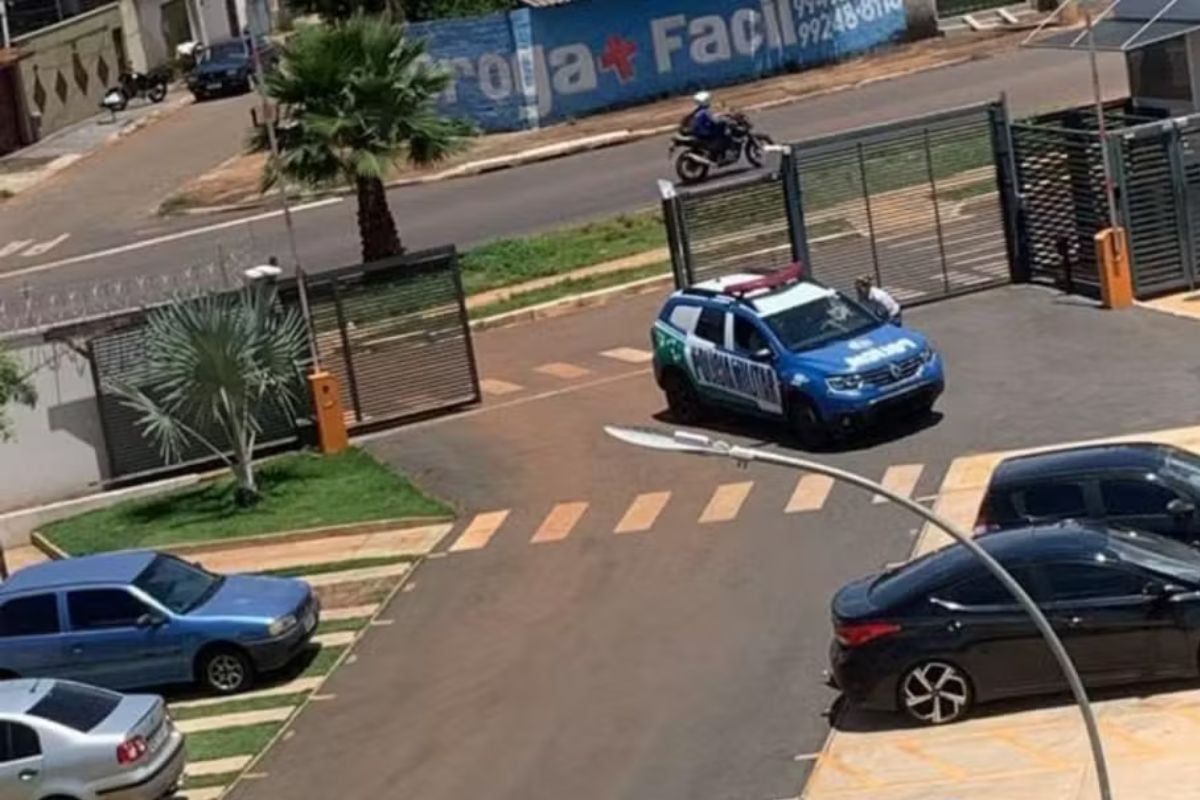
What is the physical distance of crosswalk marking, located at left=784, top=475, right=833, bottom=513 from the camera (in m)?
29.8

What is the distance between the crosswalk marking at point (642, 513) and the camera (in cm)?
3044

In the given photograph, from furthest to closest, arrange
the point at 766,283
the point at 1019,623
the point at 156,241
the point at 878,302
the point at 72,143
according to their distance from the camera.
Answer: the point at 72,143
the point at 156,241
the point at 878,302
the point at 766,283
the point at 1019,623

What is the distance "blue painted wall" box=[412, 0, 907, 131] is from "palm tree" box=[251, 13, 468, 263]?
608 inches

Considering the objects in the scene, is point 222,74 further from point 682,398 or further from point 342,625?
point 342,625

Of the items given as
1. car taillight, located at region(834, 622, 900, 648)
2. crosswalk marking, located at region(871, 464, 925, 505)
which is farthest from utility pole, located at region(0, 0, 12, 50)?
car taillight, located at region(834, 622, 900, 648)

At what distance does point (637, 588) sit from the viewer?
28250 mm

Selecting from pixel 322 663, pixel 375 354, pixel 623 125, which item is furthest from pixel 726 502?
pixel 623 125

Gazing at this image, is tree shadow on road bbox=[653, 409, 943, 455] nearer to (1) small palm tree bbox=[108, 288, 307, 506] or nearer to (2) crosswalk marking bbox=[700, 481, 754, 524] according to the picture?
(2) crosswalk marking bbox=[700, 481, 754, 524]

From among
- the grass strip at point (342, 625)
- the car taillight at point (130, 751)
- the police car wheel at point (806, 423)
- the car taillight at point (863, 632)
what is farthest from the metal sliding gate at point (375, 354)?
the car taillight at point (863, 632)

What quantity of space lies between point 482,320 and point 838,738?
766 inches

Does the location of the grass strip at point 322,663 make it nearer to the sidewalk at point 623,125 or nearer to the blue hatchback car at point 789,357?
the blue hatchback car at point 789,357

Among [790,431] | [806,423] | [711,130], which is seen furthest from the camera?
[711,130]

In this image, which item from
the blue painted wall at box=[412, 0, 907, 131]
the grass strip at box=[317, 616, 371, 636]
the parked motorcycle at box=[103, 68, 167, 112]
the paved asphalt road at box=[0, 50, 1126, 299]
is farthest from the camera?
the parked motorcycle at box=[103, 68, 167, 112]

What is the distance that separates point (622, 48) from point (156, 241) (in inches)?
494
